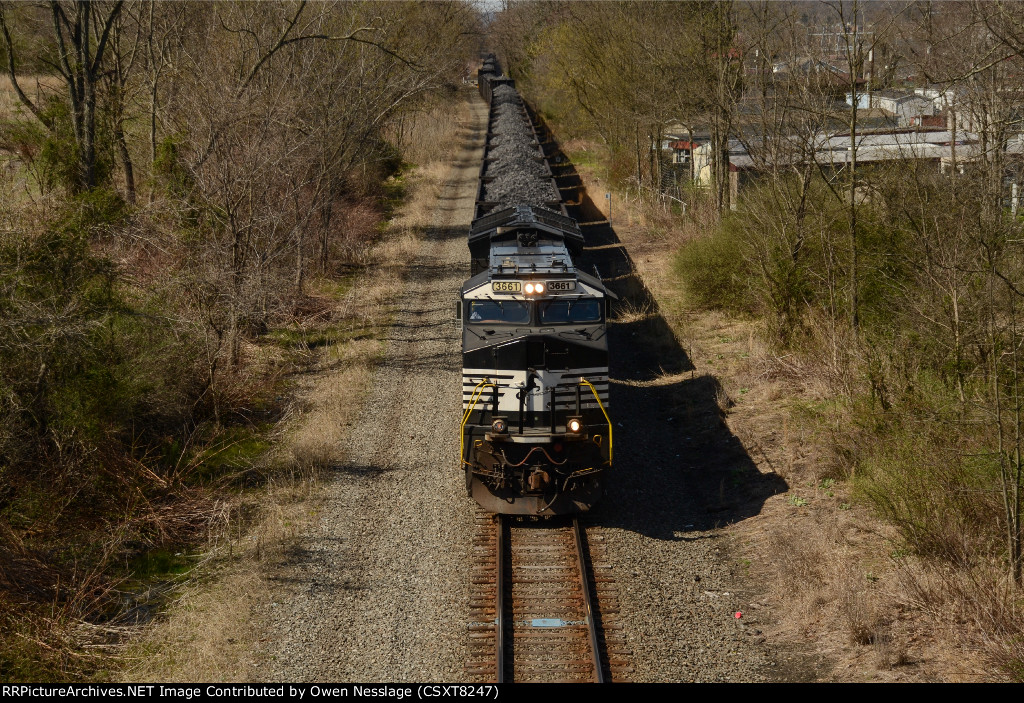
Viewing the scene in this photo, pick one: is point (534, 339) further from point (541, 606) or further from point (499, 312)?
point (541, 606)

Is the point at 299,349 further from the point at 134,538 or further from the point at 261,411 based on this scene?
the point at 134,538

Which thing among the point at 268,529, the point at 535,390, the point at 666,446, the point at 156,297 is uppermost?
the point at 156,297

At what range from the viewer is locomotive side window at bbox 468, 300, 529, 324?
42.8 ft

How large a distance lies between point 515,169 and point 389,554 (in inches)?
821

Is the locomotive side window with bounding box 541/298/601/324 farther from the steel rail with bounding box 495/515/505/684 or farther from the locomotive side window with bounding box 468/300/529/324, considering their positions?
the steel rail with bounding box 495/515/505/684

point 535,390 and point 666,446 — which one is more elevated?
point 535,390

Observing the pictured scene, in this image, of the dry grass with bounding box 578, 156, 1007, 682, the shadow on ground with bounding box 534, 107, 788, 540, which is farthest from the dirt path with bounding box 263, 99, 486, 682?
the dry grass with bounding box 578, 156, 1007, 682

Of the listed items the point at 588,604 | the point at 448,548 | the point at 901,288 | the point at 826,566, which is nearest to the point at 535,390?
the point at 448,548

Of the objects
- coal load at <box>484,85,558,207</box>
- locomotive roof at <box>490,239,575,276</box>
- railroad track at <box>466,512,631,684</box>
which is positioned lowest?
railroad track at <box>466,512,631,684</box>

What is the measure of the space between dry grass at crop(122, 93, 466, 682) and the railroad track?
269 centimetres

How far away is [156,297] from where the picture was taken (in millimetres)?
16797

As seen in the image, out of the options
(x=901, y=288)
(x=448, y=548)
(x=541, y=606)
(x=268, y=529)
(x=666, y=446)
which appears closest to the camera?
(x=541, y=606)
